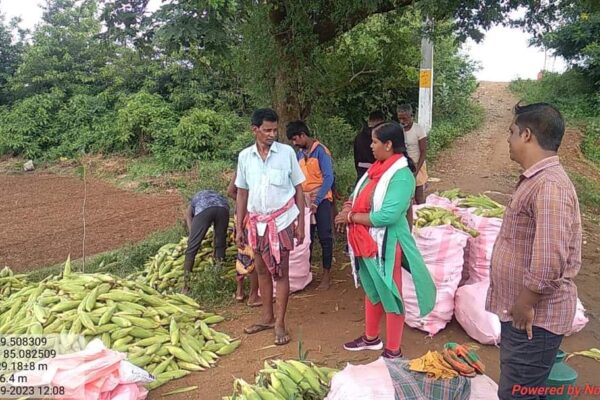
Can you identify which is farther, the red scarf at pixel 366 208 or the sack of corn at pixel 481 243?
the sack of corn at pixel 481 243

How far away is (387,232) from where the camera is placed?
356 centimetres

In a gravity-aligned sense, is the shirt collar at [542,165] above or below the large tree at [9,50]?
below

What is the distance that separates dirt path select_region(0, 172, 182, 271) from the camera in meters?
9.17

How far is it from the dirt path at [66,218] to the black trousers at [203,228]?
3903mm

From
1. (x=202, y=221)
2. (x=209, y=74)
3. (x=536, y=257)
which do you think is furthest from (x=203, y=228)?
(x=209, y=74)

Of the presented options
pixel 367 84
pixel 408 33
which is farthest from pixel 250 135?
pixel 408 33

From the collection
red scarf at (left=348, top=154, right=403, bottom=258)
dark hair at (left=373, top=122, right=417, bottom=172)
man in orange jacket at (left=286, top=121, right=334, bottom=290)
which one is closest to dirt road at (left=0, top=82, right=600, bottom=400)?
man in orange jacket at (left=286, top=121, right=334, bottom=290)

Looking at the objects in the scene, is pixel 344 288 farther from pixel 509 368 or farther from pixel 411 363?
pixel 509 368

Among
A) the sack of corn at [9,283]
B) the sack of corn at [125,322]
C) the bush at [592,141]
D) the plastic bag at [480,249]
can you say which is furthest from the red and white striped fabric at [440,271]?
the bush at [592,141]

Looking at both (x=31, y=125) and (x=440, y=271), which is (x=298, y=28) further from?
(x=31, y=125)

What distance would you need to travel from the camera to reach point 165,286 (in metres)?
5.84

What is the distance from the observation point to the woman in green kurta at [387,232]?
137 inches

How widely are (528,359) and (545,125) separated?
1.04m

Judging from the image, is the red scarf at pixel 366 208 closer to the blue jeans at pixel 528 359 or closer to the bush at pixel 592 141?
the blue jeans at pixel 528 359
